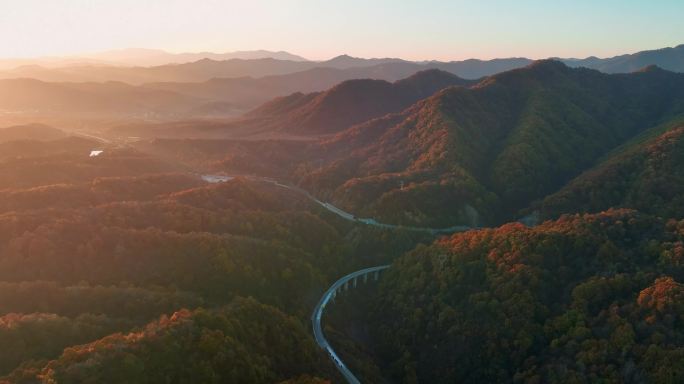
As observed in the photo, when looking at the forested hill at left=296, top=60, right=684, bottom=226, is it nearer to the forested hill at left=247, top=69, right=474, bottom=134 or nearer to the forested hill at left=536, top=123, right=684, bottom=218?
the forested hill at left=536, top=123, right=684, bottom=218

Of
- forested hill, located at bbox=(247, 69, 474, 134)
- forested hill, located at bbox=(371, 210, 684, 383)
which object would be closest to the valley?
forested hill, located at bbox=(371, 210, 684, 383)

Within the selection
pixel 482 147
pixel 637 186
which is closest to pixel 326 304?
pixel 637 186

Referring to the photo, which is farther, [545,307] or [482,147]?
[482,147]

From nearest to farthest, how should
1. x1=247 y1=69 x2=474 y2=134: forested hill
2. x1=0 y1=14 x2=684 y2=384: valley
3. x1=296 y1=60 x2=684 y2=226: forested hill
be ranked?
x1=0 y1=14 x2=684 y2=384: valley → x1=296 y1=60 x2=684 y2=226: forested hill → x1=247 y1=69 x2=474 y2=134: forested hill

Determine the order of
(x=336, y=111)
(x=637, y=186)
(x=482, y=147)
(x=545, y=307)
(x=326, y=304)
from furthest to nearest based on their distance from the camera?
(x=336, y=111) < (x=482, y=147) < (x=637, y=186) < (x=326, y=304) < (x=545, y=307)

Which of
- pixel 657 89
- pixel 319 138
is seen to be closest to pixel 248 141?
pixel 319 138

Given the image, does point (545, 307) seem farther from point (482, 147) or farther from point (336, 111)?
point (336, 111)

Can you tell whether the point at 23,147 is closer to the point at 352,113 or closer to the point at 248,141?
the point at 248,141
